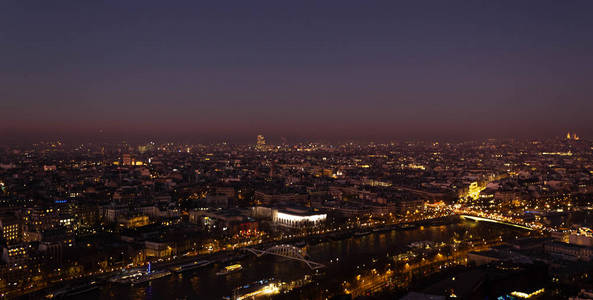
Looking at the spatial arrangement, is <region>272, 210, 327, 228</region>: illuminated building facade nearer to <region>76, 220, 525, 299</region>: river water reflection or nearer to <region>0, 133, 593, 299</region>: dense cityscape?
<region>0, 133, 593, 299</region>: dense cityscape

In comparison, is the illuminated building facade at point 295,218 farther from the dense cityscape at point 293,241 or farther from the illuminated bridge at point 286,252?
the illuminated bridge at point 286,252

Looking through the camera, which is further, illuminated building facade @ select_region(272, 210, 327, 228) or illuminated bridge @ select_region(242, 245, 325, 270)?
illuminated building facade @ select_region(272, 210, 327, 228)

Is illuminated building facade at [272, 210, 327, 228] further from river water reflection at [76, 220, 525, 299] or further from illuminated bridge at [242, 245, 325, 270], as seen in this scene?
illuminated bridge at [242, 245, 325, 270]

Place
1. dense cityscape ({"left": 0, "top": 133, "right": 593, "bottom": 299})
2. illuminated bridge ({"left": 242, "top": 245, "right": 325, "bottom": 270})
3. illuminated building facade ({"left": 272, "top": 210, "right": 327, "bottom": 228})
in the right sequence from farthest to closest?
illuminated building facade ({"left": 272, "top": 210, "right": 327, "bottom": 228}) < illuminated bridge ({"left": 242, "top": 245, "right": 325, "bottom": 270}) < dense cityscape ({"left": 0, "top": 133, "right": 593, "bottom": 299})

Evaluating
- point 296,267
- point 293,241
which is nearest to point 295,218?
point 293,241

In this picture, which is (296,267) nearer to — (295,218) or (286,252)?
(286,252)

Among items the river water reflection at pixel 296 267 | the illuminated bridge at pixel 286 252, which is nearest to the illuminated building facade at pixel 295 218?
the river water reflection at pixel 296 267

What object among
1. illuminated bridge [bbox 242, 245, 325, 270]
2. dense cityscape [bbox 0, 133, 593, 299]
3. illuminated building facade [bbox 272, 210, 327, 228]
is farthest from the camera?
illuminated building facade [bbox 272, 210, 327, 228]

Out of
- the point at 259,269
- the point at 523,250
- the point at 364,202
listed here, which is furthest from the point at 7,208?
the point at 523,250

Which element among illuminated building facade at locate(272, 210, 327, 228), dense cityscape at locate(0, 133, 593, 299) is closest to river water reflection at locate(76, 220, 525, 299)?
dense cityscape at locate(0, 133, 593, 299)

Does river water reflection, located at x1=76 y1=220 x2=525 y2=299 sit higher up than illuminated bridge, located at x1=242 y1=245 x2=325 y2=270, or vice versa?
illuminated bridge, located at x1=242 y1=245 x2=325 y2=270
